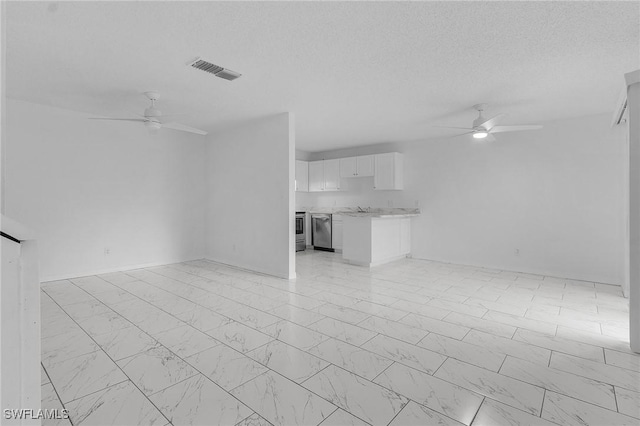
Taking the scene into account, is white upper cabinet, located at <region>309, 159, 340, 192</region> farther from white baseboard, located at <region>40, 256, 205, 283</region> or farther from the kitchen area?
white baseboard, located at <region>40, 256, 205, 283</region>

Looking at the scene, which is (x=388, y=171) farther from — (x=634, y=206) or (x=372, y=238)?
(x=634, y=206)

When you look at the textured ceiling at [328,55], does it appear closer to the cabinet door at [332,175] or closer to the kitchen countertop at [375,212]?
the kitchen countertop at [375,212]

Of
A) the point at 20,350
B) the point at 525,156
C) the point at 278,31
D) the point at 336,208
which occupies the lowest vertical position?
the point at 20,350

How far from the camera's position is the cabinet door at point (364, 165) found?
7.18 meters

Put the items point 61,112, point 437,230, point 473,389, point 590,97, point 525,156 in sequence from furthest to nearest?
point 437,230 < point 525,156 < point 61,112 < point 590,97 < point 473,389

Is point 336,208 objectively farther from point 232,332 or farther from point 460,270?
point 232,332

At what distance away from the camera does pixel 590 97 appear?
13.1 ft

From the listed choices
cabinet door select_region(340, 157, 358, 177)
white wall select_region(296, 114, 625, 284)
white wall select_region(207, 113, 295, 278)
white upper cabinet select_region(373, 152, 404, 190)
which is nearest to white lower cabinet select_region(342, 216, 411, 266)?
white wall select_region(296, 114, 625, 284)

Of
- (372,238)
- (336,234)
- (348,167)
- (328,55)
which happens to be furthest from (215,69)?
(336,234)

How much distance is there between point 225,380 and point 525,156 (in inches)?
222

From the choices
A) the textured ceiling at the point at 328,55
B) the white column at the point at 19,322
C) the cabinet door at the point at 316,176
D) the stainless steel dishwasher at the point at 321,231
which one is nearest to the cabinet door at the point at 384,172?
the stainless steel dishwasher at the point at 321,231

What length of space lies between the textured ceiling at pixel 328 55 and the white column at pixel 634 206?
1.42ft

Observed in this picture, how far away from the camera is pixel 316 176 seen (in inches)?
327

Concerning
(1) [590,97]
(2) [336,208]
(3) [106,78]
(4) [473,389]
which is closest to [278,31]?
(3) [106,78]
